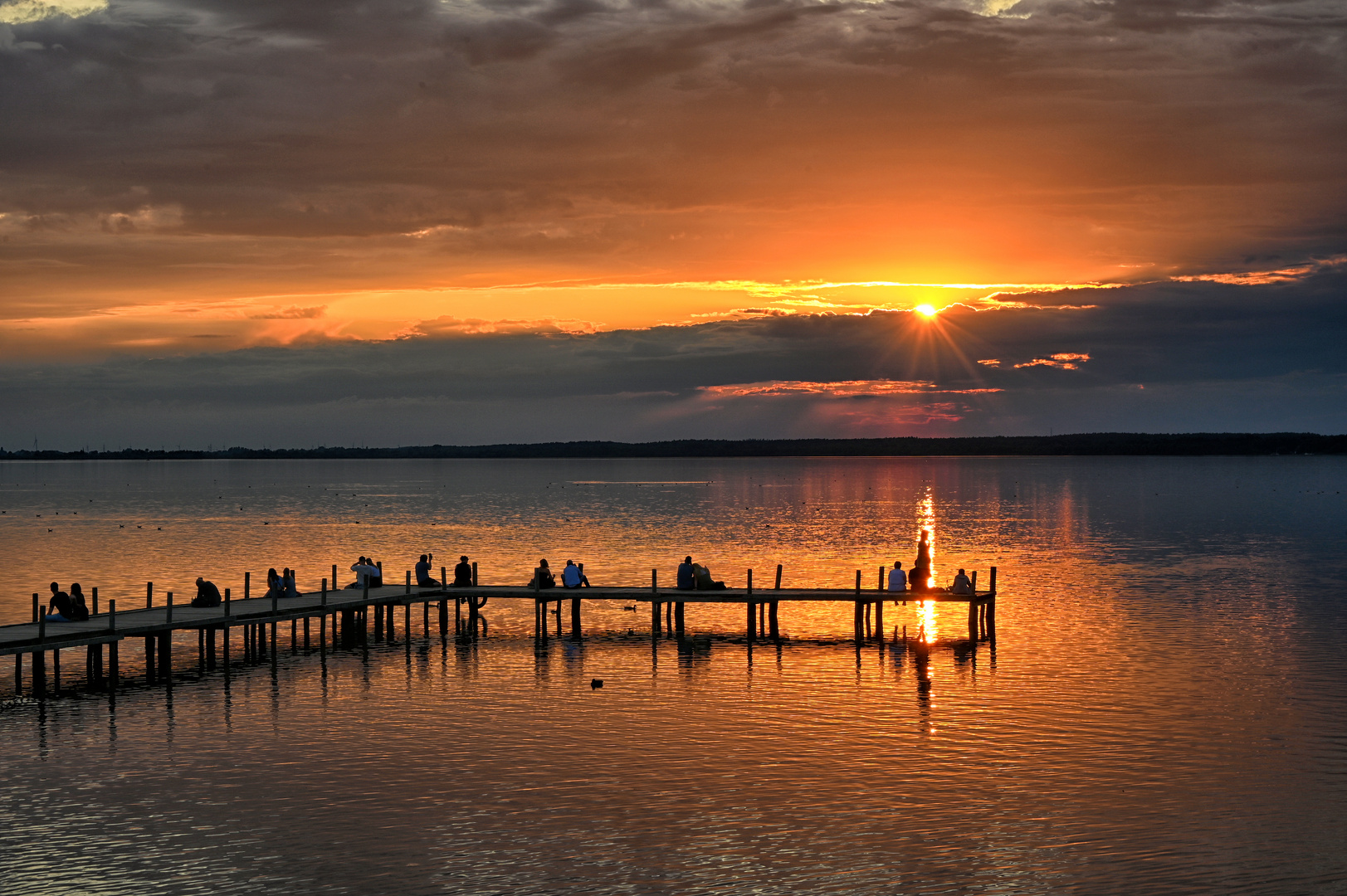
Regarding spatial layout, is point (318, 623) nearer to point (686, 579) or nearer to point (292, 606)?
point (292, 606)

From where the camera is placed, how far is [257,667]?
139ft

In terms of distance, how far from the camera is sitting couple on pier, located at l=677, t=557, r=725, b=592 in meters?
48.3

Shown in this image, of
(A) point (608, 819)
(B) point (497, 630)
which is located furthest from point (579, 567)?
(A) point (608, 819)

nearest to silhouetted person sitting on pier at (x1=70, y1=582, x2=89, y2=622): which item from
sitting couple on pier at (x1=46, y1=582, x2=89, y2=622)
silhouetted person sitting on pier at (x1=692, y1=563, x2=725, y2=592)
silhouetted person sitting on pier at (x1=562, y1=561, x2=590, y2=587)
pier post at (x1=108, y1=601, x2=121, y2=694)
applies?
sitting couple on pier at (x1=46, y1=582, x2=89, y2=622)

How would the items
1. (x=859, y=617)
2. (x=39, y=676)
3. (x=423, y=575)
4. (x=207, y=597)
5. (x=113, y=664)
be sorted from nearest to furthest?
(x=39, y=676), (x=113, y=664), (x=207, y=597), (x=859, y=617), (x=423, y=575)

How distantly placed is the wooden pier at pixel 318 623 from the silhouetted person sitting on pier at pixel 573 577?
548 mm

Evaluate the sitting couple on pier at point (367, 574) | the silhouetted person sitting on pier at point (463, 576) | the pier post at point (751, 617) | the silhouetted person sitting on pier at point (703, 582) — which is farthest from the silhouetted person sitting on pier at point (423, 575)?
the pier post at point (751, 617)

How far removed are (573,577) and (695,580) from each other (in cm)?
469

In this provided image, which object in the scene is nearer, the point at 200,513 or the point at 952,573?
the point at 952,573

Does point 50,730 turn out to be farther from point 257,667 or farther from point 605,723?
point 605,723

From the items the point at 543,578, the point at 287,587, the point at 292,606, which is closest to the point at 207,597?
the point at 292,606

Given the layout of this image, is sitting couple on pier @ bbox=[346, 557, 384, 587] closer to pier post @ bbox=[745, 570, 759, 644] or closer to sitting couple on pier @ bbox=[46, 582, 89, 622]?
sitting couple on pier @ bbox=[46, 582, 89, 622]

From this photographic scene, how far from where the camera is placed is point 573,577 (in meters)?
49.0

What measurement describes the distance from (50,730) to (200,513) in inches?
4557
